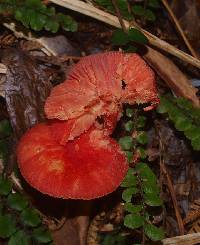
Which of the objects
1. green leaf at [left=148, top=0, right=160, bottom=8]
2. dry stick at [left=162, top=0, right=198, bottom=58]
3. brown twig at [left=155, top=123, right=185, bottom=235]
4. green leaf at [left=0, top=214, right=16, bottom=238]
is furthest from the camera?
dry stick at [left=162, top=0, right=198, bottom=58]

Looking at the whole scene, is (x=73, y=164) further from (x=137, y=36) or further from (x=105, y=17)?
(x=105, y=17)

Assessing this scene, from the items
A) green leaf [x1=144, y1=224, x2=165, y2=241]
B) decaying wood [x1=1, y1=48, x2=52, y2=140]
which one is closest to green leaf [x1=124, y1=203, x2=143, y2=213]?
green leaf [x1=144, y1=224, x2=165, y2=241]

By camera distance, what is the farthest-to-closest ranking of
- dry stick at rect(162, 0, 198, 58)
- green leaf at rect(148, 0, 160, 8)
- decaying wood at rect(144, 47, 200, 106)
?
dry stick at rect(162, 0, 198, 58), green leaf at rect(148, 0, 160, 8), decaying wood at rect(144, 47, 200, 106)

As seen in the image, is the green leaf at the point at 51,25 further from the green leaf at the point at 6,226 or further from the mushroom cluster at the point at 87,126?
the green leaf at the point at 6,226

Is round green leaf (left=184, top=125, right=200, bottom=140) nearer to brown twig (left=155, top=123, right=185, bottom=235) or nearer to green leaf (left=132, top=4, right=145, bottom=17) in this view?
brown twig (left=155, top=123, right=185, bottom=235)

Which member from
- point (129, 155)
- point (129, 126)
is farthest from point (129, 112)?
point (129, 155)

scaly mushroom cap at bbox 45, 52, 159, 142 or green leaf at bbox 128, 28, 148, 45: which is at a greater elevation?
green leaf at bbox 128, 28, 148, 45

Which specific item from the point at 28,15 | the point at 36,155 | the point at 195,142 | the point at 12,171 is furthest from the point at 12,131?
the point at 195,142
